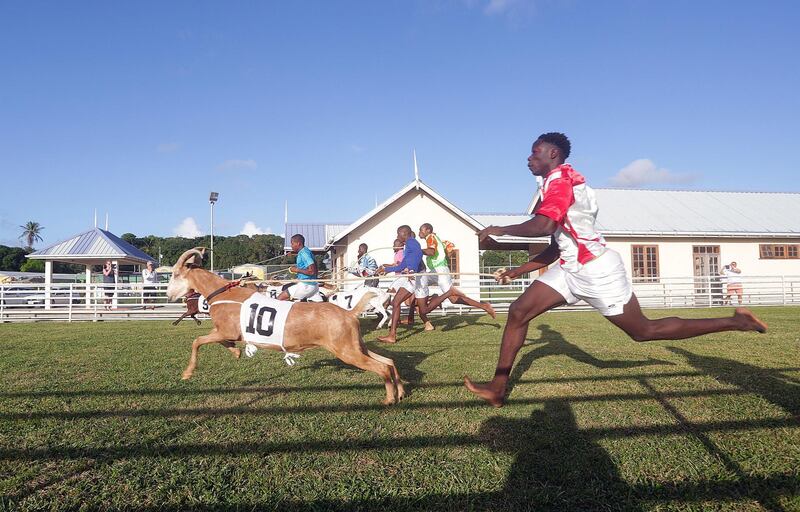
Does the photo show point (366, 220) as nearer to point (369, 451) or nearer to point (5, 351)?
point (5, 351)

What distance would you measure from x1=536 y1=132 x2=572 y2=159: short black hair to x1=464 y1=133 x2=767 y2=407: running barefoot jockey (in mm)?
49

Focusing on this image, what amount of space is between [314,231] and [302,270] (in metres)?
20.4

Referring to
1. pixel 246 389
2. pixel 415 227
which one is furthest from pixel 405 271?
pixel 415 227

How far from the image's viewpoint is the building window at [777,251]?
26.1m

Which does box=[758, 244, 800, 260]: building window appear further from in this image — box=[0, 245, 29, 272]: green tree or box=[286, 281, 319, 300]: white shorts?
box=[0, 245, 29, 272]: green tree

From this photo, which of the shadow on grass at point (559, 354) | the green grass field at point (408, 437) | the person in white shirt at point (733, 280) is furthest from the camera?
the person in white shirt at point (733, 280)

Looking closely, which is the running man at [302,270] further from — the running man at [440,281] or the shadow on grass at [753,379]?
the shadow on grass at [753,379]

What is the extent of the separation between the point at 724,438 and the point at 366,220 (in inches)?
743

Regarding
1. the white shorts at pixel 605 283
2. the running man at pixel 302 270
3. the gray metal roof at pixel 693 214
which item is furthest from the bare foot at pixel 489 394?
the gray metal roof at pixel 693 214

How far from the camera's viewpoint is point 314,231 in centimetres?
2986

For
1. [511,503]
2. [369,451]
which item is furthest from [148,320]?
[511,503]

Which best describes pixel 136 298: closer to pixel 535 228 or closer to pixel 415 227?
pixel 415 227

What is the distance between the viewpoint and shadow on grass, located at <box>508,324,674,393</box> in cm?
695

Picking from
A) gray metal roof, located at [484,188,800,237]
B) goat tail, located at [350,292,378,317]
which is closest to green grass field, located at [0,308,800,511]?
goat tail, located at [350,292,378,317]
